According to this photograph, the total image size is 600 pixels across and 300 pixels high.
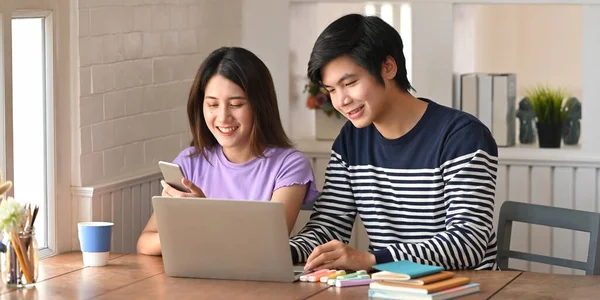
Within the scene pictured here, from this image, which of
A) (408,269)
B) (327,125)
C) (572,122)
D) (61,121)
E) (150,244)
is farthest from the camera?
(327,125)

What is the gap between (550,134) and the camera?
4137mm

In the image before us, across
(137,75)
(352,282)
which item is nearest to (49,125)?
(137,75)

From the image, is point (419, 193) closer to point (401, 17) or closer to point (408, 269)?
point (408, 269)

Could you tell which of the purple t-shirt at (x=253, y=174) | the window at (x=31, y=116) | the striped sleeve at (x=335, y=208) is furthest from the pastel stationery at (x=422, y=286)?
the window at (x=31, y=116)

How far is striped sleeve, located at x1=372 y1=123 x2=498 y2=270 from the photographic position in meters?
2.67

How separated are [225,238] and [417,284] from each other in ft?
1.66

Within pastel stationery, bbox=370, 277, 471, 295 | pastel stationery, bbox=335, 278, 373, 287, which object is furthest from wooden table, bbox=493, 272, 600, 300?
pastel stationery, bbox=335, 278, 373, 287

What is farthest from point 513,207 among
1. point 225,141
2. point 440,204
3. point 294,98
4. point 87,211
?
point 294,98

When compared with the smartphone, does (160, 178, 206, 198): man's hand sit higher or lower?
lower

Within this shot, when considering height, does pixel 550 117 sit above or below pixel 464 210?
above

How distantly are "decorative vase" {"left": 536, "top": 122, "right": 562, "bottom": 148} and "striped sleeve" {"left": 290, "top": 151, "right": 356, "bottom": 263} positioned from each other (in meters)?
1.37

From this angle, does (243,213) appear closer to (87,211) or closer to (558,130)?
(87,211)

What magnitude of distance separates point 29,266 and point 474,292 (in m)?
1.10

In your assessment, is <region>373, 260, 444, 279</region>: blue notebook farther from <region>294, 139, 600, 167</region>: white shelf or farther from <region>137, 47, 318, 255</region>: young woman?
<region>294, 139, 600, 167</region>: white shelf
